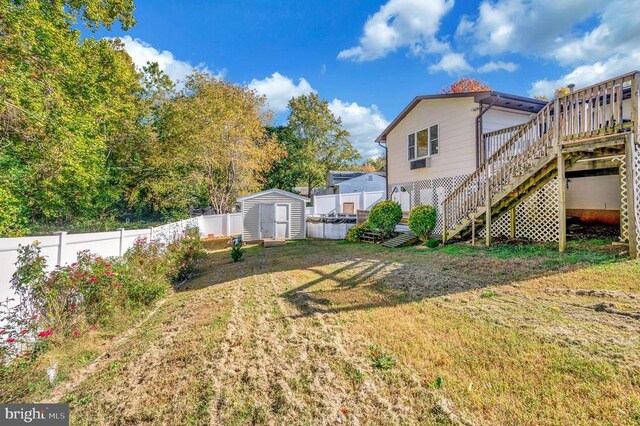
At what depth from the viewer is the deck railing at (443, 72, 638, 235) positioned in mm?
6387

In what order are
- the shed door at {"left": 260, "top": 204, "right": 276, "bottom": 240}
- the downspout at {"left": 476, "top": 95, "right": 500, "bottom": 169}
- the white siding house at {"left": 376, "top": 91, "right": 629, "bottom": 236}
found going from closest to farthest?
the white siding house at {"left": 376, "top": 91, "right": 629, "bottom": 236}
the downspout at {"left": 476, "top": 95, "right": 500, "bottom": 169}
the shed door at {"left": 260, "top": 204, "right": 276, "bottom": 240}

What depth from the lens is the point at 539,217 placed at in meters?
8.88

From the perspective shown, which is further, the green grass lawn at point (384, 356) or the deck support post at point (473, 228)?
the deck support post at point (473, 228)

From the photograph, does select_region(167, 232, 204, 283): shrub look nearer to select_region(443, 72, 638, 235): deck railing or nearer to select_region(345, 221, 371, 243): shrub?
select_region(345, 221, 371, 243): shrub

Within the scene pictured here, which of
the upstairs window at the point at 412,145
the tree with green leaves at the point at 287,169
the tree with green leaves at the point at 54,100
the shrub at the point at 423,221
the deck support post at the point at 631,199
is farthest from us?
the tree with green leaves at the point at 287,169

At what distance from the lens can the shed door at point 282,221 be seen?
15914mm

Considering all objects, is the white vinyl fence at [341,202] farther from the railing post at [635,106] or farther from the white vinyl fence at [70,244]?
the railing post at [635,106]

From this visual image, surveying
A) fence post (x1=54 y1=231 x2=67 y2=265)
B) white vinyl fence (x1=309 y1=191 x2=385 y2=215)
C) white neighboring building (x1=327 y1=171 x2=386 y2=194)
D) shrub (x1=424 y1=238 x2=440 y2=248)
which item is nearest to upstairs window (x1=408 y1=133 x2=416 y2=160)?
shrub (x1=424 y1=238 x2=440 y2=248)

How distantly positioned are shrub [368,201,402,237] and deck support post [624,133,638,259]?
6991 millimetres

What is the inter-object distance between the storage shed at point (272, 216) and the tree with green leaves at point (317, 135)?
17.2m

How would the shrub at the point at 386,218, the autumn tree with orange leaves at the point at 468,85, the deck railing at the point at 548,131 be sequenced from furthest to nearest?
1. the autumn tree with orange leaves at the point at 468,85
2. the shrub at the point at 386,218
3. the deck railing at the point at 548,131

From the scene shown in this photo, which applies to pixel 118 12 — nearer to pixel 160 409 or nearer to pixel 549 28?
pixel 160 409

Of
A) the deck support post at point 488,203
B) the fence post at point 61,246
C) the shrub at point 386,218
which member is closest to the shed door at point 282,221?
the shrub at point 386,218

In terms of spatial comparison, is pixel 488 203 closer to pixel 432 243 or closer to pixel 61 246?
pixel 432 243
